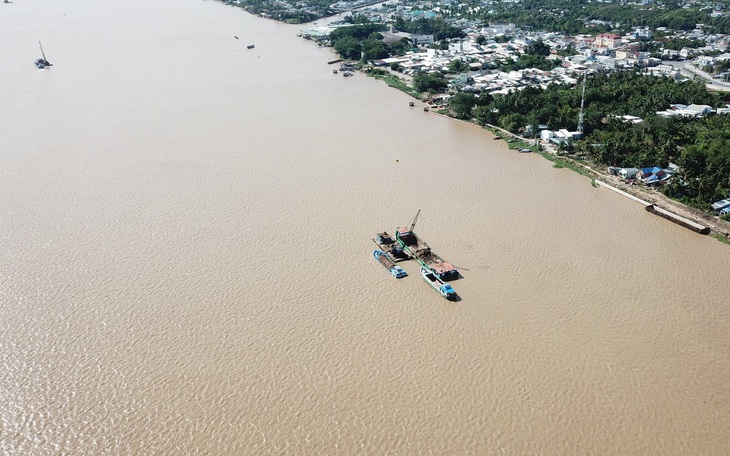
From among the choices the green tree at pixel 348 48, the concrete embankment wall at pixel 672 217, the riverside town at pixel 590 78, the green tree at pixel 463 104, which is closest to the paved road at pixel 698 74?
the riverside town at pixel 590 78

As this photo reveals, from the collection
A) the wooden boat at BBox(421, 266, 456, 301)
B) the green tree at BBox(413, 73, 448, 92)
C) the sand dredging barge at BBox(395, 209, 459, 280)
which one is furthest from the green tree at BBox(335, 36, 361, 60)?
the wooden boat at BBox(421, 266, 456, 301)

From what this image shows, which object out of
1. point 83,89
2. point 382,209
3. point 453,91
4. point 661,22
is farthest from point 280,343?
point 661,22

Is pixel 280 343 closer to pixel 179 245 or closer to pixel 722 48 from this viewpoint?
pixel 179 245

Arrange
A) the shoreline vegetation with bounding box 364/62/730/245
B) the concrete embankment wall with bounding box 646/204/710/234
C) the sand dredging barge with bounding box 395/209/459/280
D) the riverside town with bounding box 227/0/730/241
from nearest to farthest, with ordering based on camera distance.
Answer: the sand dredging barge with bounding box 395/209/459/280 < the concrete embankment wall with bounding box 646/204/710/234 < the shoreline vegetation with bounding box 364/62/730/245 < the riverside town with bounding box 227/0/730/241

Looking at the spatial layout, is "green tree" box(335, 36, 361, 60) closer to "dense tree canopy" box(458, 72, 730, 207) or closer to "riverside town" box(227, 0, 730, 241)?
"riverside town" box(227, 0, 730, 241)

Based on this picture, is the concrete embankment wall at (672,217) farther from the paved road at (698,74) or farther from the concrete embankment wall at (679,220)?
the paved road at (698,74)

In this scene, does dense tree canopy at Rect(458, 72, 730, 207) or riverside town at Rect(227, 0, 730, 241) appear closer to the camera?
dense tree canopy at Rect(458, 72, 730, 207)
